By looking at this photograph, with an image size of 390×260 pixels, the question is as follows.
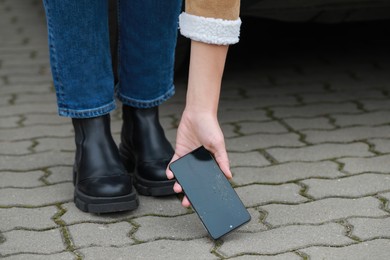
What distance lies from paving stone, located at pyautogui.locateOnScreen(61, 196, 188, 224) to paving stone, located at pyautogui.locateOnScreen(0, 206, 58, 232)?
0.15ft

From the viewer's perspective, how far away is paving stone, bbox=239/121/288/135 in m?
3.25

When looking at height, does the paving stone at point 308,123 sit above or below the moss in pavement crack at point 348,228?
Result: below

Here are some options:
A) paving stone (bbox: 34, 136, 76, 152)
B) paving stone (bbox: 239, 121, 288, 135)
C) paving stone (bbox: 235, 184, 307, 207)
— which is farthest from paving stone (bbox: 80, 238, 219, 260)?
paving stone (bbox: 239, 121, 288, 135)

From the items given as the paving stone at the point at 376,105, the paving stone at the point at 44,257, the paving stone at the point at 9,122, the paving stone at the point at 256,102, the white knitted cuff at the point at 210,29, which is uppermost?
the white knitted cuff at the point at 210,29

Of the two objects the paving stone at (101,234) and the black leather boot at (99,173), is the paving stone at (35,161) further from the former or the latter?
the paving stone at (101,234)

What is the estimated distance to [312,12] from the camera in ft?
11.0

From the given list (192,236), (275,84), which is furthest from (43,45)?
(192,236)

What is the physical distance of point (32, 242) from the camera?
7.61ft

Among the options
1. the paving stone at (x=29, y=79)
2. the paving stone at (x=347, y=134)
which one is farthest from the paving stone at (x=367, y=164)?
the paving stone at (x=29, y=79)

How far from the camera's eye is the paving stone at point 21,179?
276 centimetres

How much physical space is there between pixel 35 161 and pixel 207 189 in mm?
865

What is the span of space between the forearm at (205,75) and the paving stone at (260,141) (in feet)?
2.84

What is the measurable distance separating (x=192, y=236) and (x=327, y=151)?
84 centimetres

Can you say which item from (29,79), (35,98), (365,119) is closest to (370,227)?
(365,119)
